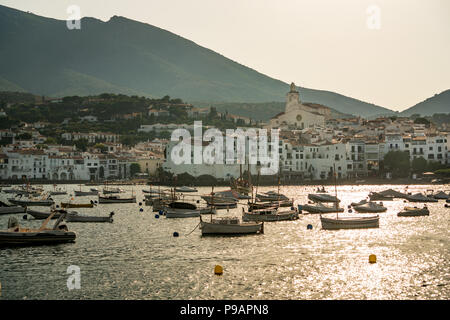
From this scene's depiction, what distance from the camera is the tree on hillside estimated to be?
307 feet

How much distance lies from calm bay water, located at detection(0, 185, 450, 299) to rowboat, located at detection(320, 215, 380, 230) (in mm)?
668

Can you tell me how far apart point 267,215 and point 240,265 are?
1662 cm

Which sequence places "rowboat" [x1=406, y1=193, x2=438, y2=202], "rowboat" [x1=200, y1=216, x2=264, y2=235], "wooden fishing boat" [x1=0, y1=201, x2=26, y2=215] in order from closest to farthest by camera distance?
"rowboat" [x1=200, y1=216, x2=264, y2=235] < "wooden fishing boat" [x1=0, y1=201, x2=26, y2=215] < "rowboat" [x1=406, y1=193, x2=438, y2=202]

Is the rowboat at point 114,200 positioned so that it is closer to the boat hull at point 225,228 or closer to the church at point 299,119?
the boat hull at point 225,228

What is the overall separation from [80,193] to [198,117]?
103m

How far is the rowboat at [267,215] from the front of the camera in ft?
127

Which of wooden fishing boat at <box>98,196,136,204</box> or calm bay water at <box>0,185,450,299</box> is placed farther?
wooden fishing boat at <box>98,196,136,204</box>

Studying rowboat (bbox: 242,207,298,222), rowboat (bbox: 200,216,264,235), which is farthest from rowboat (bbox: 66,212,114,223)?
rowboat (bbox: 200,216,264,235)

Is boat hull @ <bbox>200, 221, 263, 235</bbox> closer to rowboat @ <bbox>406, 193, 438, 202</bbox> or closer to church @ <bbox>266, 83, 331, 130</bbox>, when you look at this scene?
rowboat @ <bbox>406, 193, 438, 202</bbox>

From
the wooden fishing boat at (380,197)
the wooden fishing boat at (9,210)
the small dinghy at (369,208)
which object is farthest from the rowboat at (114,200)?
the wooden fishing boat at (380,197)

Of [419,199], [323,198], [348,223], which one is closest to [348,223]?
[348,223]
